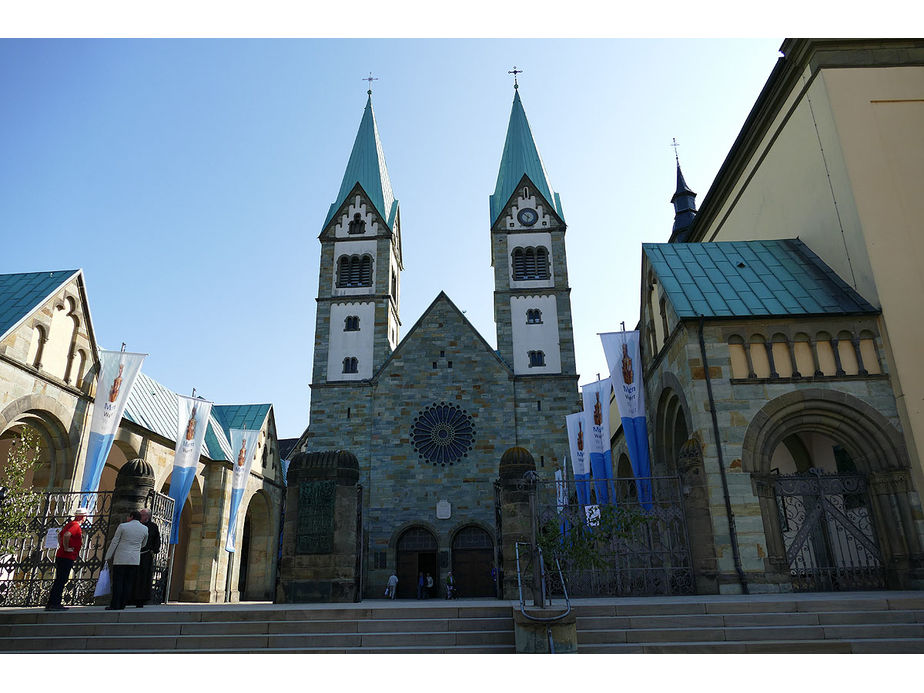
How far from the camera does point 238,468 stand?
27.9 metres

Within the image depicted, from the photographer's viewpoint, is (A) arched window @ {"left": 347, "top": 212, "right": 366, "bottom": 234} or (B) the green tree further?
(A) arched window @ {"left": 347, "top": 212, "right": 366, "bottom": 234}

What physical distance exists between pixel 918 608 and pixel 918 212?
34.4 ft

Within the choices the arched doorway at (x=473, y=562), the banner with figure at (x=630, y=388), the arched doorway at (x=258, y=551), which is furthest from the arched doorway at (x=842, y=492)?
the arched doorway at (x=258, y=551)

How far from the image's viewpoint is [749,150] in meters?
21.7

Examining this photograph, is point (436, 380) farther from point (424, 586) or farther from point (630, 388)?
point (630, 388)

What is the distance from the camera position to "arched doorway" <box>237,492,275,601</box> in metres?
31.8

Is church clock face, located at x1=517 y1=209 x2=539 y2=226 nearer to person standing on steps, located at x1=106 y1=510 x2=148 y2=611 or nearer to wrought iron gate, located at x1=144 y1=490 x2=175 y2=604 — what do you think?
wrought iron gate, located at x1=144 y1=490 x2=175 y2=604

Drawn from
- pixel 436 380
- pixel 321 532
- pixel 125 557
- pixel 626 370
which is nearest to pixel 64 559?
pixel 125 557

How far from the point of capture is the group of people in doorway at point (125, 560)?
1062cm

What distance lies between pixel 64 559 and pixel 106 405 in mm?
9193

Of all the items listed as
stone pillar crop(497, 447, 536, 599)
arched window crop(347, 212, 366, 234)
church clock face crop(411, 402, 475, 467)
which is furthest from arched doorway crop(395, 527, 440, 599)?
arched window crop(347, 212, 366, 234)

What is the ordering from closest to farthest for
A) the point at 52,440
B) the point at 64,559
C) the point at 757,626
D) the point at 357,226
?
the point at 757,626, the point at 64,559, the point at 52,440, the point at 357,226

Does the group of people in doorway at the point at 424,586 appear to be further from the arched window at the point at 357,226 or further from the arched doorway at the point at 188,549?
the arched window at the point at 357,226

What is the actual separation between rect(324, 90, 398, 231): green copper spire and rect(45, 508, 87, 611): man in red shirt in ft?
95.9
